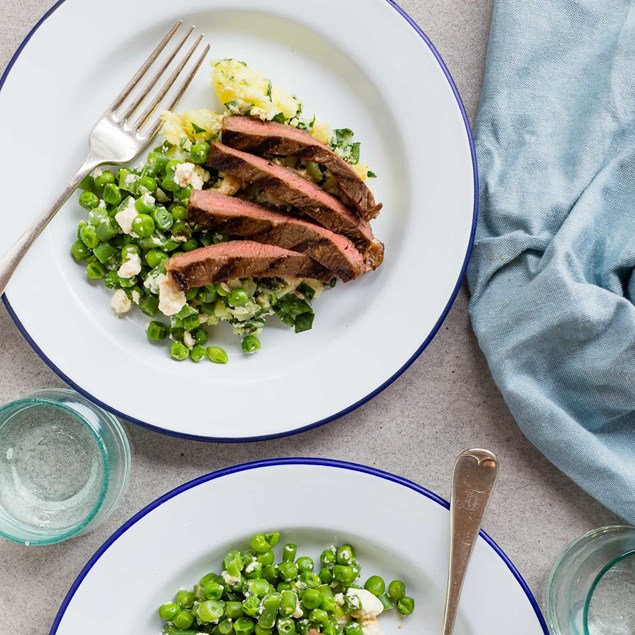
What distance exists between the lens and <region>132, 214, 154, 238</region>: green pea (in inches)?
103

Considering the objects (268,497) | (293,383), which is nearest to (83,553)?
(268,497)

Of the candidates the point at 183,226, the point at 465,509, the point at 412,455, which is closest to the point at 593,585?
the point at 465,509

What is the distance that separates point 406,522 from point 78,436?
1.34 metres

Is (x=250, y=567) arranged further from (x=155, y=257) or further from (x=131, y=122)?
(x=131, y=122)

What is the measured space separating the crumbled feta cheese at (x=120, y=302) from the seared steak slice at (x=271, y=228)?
42 centimetres

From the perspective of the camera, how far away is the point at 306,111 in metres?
2.88

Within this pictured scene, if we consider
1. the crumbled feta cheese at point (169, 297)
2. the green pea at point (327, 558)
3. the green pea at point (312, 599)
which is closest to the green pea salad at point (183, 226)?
the crumbled feta cheese at point (169, 297)

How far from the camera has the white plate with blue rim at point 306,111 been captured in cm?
268

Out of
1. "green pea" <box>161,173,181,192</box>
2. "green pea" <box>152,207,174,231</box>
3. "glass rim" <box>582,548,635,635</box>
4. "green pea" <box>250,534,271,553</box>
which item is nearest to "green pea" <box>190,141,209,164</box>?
"green pea" <box>161,173,181,192</box>

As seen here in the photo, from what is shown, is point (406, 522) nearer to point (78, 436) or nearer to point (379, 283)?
point (379, 283)

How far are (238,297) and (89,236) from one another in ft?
2.01

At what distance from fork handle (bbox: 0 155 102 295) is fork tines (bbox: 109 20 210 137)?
212 millimetres

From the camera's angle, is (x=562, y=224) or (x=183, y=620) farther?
(x=562, y=224)

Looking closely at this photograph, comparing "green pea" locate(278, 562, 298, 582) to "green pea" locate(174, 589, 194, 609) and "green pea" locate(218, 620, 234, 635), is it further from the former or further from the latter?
"green pea" locate(174, 589, 194, 609)
